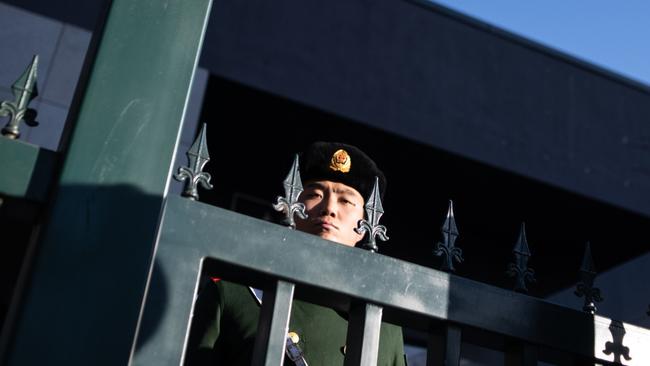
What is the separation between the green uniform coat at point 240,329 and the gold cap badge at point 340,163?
0.63 metres

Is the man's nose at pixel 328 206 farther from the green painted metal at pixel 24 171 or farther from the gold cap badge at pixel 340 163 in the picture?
the green painted metal at pixel 24 171

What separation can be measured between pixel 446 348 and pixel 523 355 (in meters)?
0.17

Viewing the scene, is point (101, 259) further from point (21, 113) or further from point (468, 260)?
point (468, 260)

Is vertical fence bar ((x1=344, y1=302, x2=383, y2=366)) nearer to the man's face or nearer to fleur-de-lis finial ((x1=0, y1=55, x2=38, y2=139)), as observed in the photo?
fleur-de-lis finial ((x1=0, y1=55, x2=38, y2=139))

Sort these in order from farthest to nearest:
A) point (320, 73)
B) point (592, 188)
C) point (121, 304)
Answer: point (592, 188), point (320, 73), point (121, 304)

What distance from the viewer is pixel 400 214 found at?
8.23m

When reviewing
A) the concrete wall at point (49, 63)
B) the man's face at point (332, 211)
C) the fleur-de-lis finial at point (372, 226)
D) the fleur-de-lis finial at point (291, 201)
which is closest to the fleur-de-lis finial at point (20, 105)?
the fleur-de-lis finial at point (291, 201)

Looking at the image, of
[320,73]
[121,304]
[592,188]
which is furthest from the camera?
[592,188]

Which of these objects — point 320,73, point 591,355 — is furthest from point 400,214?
point 591,355

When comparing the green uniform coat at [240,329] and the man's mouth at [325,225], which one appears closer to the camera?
the green uniform coat at [240,329]

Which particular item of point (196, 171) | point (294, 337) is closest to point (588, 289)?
point (196, 171)

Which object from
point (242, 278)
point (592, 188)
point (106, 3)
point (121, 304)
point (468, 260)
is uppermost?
point (592, 188)

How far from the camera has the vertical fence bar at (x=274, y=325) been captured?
134 cm

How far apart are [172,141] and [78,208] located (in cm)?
21
